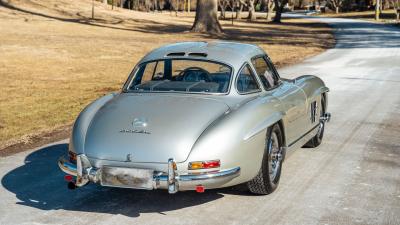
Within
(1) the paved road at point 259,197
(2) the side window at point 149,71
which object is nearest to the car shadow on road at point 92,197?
(1) the paved road at point 259,197

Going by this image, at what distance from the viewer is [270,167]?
6344 mm

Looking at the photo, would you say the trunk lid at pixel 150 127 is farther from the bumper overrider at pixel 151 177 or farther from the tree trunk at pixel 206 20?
the tree trunk at pixel 206 20

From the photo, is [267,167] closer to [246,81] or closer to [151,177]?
[246,81]

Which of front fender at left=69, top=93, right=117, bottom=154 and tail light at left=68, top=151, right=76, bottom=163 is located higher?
front fender at left=69, top=93, right=117, bottom=154

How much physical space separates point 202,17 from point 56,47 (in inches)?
591

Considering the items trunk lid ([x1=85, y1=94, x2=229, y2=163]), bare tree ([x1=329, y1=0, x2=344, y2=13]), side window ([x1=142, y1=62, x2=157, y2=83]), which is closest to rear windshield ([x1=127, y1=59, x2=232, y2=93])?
side window ([x1=142, y1=62, x2=157, y2=83])

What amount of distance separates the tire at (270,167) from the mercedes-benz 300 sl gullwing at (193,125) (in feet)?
0.03

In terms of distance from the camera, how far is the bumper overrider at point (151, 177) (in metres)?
5.45

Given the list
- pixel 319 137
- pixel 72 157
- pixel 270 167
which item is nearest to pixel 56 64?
pixel 319 137

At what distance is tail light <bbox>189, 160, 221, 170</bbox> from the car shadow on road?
2.12 ft

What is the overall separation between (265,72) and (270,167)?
4.52 feet

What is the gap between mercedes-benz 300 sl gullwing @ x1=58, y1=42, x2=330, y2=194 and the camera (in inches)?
218

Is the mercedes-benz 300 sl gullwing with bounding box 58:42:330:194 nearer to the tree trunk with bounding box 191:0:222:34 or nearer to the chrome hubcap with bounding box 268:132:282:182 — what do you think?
the chrome hubcap with bounding box 268:132:282:182

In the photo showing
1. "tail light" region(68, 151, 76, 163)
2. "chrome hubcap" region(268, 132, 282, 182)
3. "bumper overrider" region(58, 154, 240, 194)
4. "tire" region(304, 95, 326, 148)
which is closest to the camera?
"bumper overrider" region(58, 154, 240, 194)
